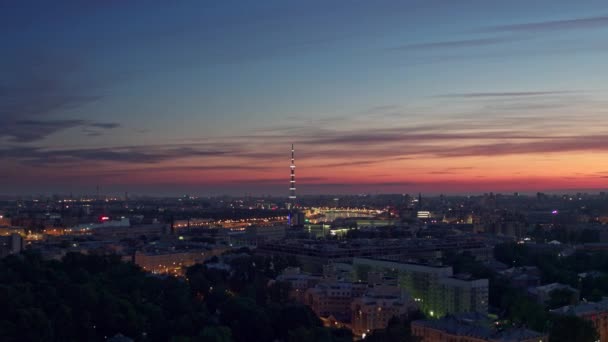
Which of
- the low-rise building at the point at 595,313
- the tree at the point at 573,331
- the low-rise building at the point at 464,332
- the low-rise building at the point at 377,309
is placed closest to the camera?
the low-rise building at the point at 464,332

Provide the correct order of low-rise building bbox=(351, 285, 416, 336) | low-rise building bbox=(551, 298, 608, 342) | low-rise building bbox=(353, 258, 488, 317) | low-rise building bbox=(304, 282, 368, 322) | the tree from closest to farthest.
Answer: the tree → low-rise building bbox=(551, 298, 608, 342) → low-rise building bbox=(351, 285, 416, 336) → low-rise building bbox=(353, 258, 488, 317) → low-rise building bbox=(304, 282, 368, 322)

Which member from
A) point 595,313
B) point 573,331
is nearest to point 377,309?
point 573,331

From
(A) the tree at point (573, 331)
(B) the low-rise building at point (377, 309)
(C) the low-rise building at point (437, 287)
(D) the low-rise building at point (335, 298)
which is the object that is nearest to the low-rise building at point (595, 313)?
(A) the tree at point (573, 331)

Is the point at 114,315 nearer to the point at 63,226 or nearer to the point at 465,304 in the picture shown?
the point at 465,304

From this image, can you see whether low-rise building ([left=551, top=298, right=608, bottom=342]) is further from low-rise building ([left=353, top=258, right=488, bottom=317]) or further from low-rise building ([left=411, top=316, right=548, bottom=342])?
low-rise building ([left=411, top=316, right=548, bottom=342])

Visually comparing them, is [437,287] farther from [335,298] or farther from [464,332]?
[464,332]

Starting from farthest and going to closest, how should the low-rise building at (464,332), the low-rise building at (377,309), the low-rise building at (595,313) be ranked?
the low-rise building at (377,309), the low-rise building at (595,313), the low-rise building at (464,332)

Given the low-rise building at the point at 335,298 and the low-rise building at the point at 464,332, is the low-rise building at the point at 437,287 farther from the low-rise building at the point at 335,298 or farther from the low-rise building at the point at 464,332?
the low-rise building at the point at 464,332

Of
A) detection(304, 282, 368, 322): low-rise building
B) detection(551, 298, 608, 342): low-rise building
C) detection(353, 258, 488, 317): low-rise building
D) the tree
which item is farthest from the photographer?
detection(304, 282, 368, 322): low-rise building

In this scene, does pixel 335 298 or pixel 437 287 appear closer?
pixel 335 298

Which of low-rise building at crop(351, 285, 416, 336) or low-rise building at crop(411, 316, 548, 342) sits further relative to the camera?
low-rise building at crop(351, 285, 416, 336)

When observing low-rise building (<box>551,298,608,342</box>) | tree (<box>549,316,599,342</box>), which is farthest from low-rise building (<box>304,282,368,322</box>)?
tree (<box>549,316,599,342</box>)
